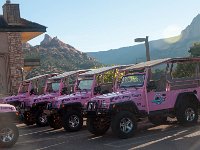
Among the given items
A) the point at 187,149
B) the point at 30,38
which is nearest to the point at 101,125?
the point at 187,149

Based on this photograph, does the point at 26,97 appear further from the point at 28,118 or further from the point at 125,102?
the point at 125,102

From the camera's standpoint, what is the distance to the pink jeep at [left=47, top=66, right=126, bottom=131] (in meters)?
13.1

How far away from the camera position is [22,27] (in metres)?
22.7

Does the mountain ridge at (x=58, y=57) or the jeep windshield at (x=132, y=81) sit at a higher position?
the mountain ridge at (x=58, y=57)

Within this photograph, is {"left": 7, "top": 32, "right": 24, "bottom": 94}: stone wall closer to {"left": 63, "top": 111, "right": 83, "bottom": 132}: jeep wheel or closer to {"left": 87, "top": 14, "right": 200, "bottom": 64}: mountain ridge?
{"left": 63, "top": 111, "right": 83, "bottom": 132}: jeep wheel

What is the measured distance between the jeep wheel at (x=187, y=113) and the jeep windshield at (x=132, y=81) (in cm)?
155

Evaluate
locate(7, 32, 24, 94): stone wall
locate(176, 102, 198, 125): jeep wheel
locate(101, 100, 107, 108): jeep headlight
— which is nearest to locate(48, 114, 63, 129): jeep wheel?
locate(101, 100, 107, 108): jeep headlight

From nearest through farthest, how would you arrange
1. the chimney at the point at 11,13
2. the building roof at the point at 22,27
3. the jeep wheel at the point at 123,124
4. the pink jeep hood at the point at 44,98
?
the jeep wheel at the point at 123,124
the pink jeep hood at the point at 44,98
the building roof at the point at 22,27
the chimney at the point at 11,13

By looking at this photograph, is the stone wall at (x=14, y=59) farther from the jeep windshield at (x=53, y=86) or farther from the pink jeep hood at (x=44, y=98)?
the pink jeep hood at (x=44, y=98)

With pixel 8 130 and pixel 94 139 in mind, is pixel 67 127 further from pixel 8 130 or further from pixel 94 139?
pixel 8 130

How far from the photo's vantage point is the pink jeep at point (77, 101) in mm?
13094

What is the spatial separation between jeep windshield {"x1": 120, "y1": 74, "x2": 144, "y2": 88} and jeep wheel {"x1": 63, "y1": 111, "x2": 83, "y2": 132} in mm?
1916

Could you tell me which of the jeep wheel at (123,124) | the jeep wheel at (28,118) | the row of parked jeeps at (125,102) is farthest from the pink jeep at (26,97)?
the jeep wheel at (123,124)

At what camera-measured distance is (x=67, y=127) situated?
12969 millimetres
